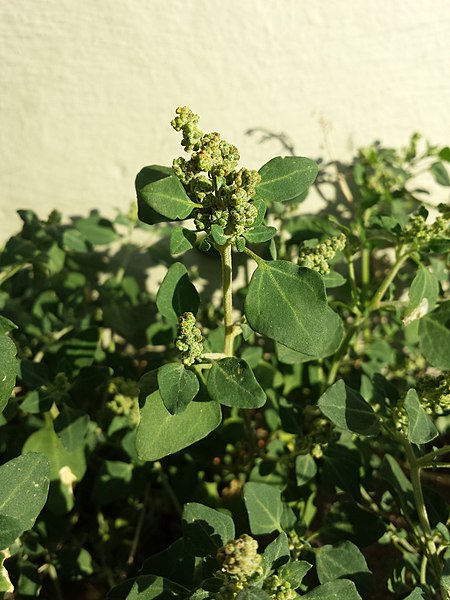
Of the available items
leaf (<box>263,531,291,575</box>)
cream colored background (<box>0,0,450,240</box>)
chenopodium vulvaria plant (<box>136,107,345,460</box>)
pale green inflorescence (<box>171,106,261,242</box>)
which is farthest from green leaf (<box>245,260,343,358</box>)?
cream colored background (<box>0,0,450,240</box>)

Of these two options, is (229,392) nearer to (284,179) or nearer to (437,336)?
(284,179)

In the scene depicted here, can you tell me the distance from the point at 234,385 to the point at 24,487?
42 cm

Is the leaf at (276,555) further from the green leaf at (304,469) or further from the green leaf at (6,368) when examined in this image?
the green leaf at (6,368)

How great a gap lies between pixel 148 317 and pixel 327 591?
3.28ft

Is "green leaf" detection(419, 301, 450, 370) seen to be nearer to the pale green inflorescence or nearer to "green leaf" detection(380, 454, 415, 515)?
"green leaf" detection(380, 454, 415, 515)

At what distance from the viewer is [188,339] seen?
0.98m

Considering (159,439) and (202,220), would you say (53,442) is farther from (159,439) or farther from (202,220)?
(202,220)

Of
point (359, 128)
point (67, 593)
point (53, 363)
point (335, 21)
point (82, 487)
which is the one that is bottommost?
point (67, 593)

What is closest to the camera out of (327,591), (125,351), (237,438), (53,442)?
(327,591)

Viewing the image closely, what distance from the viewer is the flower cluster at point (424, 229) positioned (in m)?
1.19

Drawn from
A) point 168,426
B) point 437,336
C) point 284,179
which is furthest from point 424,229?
point 168,426

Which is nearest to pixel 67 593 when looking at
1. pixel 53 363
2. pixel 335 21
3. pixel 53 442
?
pixel 53 442

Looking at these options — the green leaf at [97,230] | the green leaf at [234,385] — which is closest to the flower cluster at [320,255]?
the green leaf at [234,385]

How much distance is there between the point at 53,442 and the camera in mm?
1422
